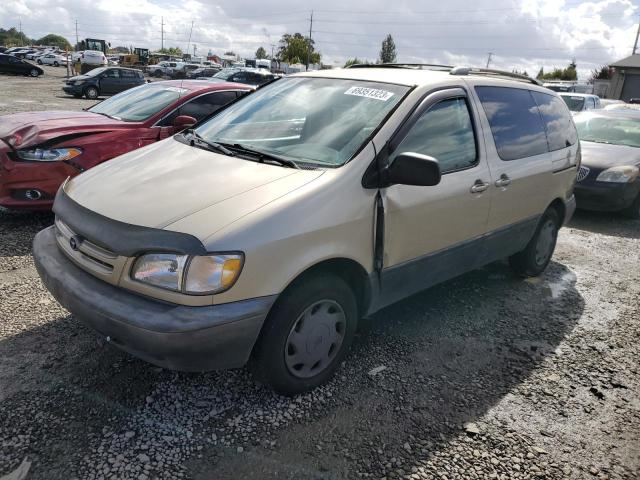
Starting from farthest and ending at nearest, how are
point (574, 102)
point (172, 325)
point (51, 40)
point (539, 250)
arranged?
point (51, 40)
point (574, 102)
point (539, 250)
point (172, 325)

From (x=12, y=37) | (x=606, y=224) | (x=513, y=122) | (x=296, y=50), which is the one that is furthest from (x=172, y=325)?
(x=12, y=37)

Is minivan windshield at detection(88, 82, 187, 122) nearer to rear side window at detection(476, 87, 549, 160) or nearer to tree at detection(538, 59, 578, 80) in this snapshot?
rear side window at detection(476, 87, 549, 160)

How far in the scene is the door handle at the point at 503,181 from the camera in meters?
3.78

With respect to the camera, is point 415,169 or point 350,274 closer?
point 415,169

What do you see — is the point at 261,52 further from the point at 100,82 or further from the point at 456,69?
the point at 456,69

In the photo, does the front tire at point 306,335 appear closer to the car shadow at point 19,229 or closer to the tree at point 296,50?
the car shadow at point 19,229

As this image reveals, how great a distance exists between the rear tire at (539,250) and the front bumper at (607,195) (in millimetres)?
2737

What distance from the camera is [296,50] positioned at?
3270 inches

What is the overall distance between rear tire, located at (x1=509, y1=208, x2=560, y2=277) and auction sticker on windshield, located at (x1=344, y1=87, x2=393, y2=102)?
225cm

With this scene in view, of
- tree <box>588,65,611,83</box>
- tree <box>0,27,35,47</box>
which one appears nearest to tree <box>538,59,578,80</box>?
tree <box>588,65,611,83</box>

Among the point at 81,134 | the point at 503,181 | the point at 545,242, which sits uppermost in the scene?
the point at 503,181

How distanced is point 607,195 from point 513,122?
13.2 ft

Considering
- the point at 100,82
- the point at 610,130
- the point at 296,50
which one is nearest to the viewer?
the point at 610,130

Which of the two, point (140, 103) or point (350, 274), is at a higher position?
point (140, 103)
